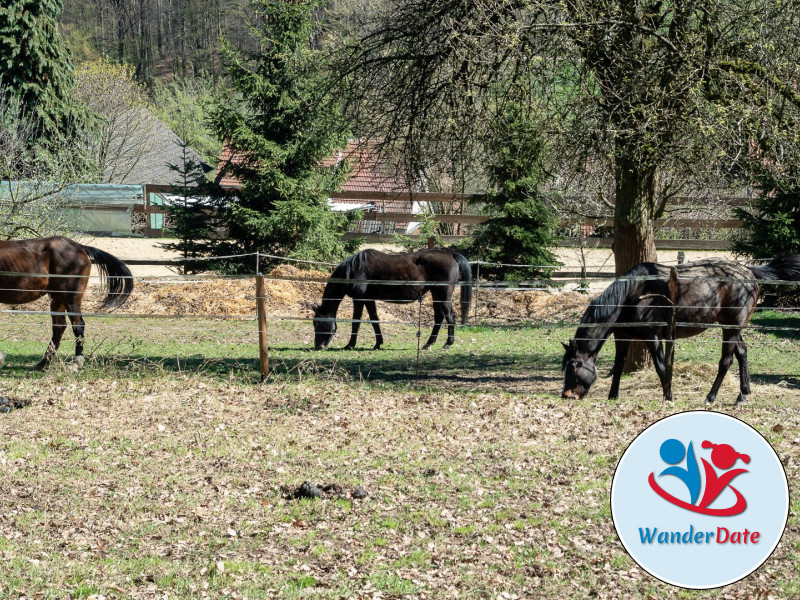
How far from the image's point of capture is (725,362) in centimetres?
927

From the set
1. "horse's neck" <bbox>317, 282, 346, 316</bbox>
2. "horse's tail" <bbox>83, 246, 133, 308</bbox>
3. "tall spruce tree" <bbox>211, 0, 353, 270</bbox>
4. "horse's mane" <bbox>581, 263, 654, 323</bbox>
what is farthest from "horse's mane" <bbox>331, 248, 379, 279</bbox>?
"tall spruce tree" <bbox>211, 0, 353, 270</bbox>

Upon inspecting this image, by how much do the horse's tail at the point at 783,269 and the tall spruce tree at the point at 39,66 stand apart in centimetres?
2204

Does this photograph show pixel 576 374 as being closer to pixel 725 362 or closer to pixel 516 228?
pixel 725 362

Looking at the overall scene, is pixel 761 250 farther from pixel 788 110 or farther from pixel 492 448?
pixel 492 448

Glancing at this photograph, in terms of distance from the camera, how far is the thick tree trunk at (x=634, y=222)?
33.5ft

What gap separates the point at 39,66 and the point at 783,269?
2427 centimetres

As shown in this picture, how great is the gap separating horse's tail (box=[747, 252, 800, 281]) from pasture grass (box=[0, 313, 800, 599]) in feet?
4.42

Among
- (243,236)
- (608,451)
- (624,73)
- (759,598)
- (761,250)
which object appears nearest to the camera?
(759,598)

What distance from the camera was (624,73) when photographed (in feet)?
28.7

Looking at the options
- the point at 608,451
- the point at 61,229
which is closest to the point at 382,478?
the point at 608,451

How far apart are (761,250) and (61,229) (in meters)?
15.3

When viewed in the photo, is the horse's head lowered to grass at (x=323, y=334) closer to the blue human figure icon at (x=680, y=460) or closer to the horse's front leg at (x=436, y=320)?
the horse's front leg at (x=436, y=320)

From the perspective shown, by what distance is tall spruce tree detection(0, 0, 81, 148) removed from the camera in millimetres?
25984

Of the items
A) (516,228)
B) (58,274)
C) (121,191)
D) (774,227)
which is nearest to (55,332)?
(58,274)
